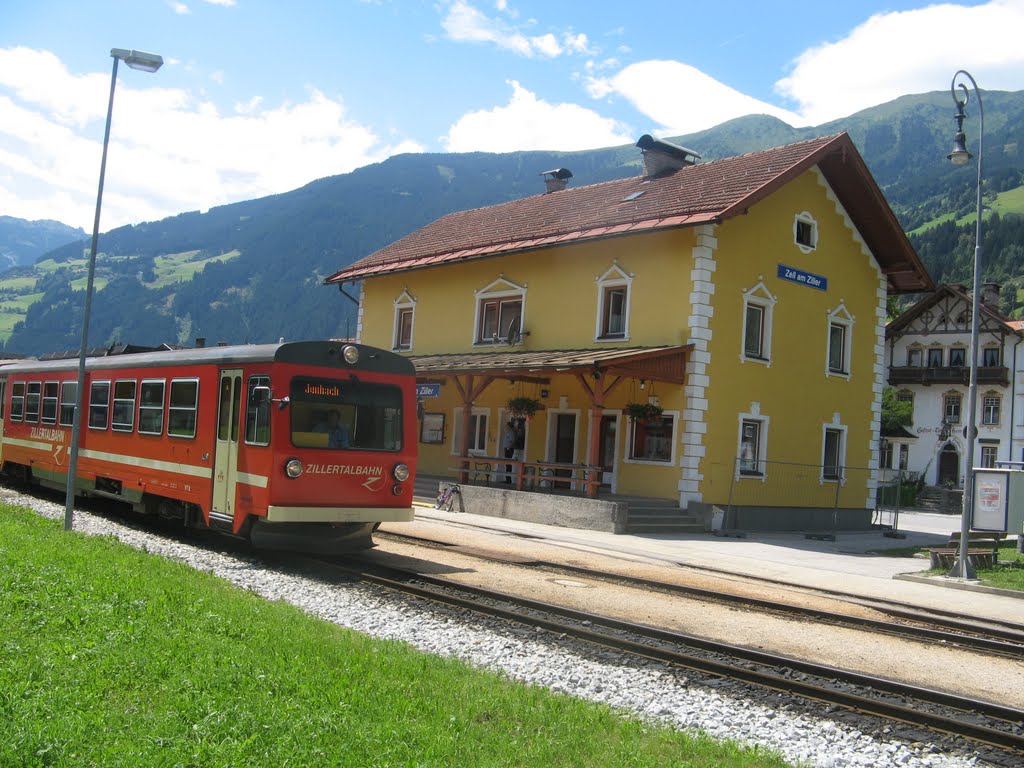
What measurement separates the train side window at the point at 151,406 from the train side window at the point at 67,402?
3.43 meters

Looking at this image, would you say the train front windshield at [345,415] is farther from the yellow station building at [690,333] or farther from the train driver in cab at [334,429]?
the yellow station building at [690,333]

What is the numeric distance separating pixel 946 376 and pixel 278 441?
186 feet

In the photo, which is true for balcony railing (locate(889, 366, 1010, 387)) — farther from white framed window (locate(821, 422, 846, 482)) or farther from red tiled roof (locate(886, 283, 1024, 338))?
white framed window (locate(821, 422, 846, 482))

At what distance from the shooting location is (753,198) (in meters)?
21.5

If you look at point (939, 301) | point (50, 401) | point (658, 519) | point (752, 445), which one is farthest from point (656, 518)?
point (939, 301)

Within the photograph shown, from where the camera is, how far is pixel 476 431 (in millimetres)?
27547

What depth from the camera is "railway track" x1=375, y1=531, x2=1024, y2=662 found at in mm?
9734

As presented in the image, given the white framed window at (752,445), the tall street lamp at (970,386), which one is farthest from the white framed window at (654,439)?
the tall street lamp at (970,386)

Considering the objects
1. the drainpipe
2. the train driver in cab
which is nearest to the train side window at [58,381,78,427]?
the train driver in cab

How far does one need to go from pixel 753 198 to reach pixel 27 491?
1734 cm

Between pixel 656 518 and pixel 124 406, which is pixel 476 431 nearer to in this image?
pixel 656 518

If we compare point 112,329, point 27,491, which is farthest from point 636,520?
point 112,329

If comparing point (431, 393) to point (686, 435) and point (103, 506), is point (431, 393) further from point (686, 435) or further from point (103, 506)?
point (103, 506)

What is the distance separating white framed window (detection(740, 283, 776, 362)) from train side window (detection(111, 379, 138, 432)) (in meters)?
14.4
